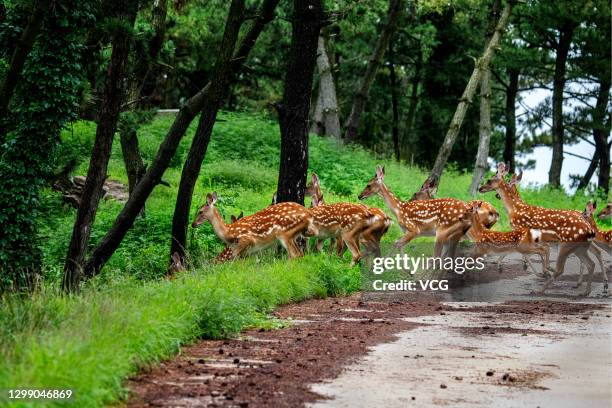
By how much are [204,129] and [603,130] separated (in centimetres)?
2928

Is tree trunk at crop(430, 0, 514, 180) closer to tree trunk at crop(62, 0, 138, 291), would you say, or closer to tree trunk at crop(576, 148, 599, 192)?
tree trunk at crop(62, 0, 138, 291)

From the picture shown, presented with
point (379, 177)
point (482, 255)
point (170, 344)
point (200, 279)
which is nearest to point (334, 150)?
point (379, 177)

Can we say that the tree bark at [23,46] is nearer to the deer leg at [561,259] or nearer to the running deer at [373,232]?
the running deer at [373,232]

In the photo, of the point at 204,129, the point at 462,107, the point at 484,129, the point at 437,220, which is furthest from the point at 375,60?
the point at 437,220

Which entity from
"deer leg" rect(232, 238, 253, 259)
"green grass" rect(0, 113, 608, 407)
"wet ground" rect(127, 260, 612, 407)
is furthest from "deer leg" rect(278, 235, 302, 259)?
"wet ground" rect(127, 260, 612, 407)

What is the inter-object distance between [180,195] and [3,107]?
3582mm

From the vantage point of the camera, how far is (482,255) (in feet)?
62.1

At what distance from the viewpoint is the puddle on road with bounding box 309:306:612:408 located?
892cm

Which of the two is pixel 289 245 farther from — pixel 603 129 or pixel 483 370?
pixel 603 129

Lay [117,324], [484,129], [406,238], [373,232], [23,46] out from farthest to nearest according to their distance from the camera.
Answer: [484,129], [373,232], [406,238], [23,46], [117,324]

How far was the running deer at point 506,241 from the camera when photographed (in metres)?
18.2

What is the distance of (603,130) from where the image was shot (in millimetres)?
44969

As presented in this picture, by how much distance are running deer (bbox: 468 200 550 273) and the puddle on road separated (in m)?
4.14

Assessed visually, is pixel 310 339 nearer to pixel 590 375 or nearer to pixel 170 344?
pixel 170 344
